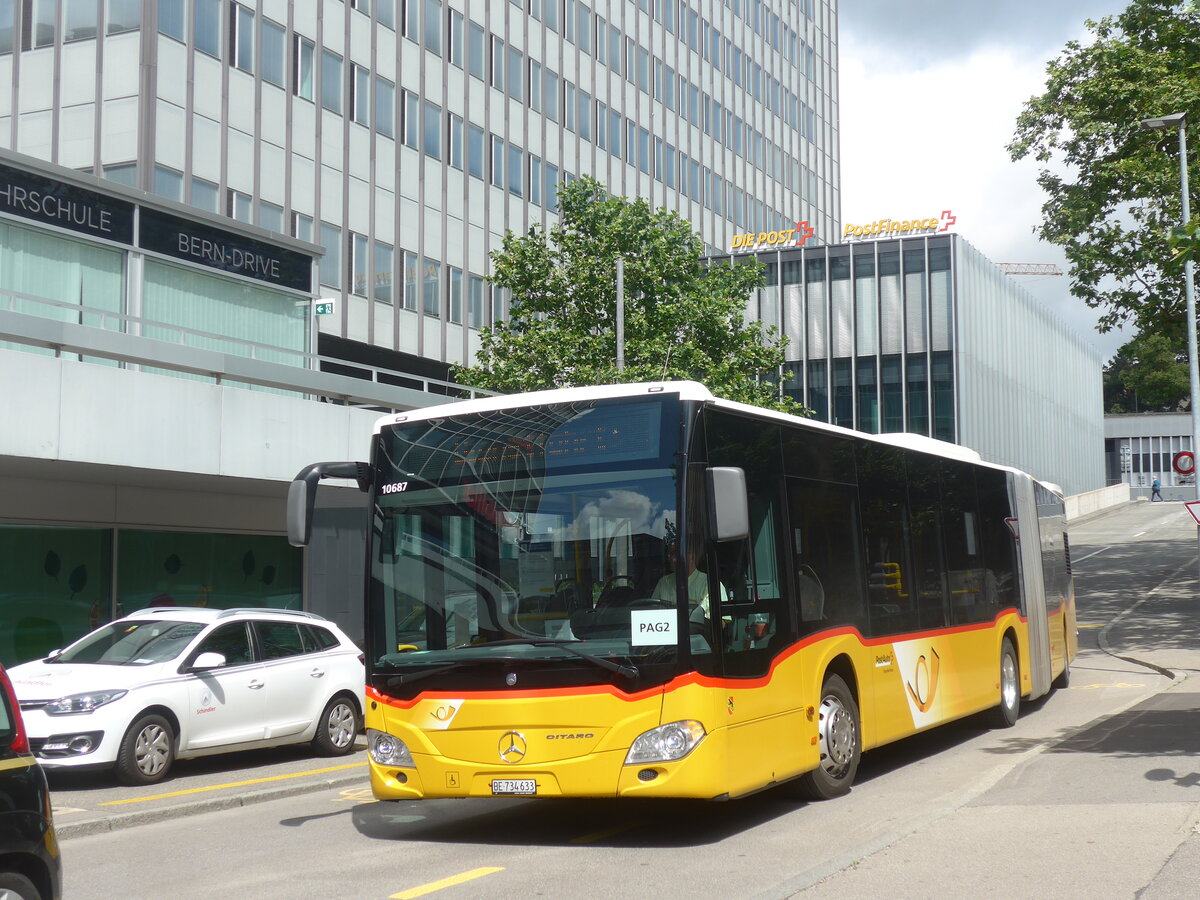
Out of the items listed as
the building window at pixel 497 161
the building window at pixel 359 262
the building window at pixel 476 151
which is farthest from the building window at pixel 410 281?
the building window at pixel 497 161

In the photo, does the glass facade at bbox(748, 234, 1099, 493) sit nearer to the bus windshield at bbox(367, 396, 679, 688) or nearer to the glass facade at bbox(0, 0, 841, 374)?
the glass facade at bbox(0, 0, 841, 374)

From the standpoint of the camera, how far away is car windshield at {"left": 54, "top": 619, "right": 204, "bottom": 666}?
12609 millimetres

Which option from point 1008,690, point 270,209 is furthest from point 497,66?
point 1008,690

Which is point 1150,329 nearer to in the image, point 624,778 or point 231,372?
point 231,372

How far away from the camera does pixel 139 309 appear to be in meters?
19.6

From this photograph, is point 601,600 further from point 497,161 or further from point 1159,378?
point 1159,378

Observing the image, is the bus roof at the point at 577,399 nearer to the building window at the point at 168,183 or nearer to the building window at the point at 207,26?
the building window at the point at 168,183

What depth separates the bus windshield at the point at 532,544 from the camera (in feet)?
26.8

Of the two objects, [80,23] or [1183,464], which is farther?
[1183,464]

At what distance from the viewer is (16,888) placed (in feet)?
16.3

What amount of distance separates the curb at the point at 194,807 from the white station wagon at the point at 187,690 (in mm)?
1197

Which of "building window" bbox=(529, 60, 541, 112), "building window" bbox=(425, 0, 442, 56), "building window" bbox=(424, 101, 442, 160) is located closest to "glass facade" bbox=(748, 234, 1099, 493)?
"building window" bbox=(529, 60, 541, 112)

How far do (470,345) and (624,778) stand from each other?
118ft

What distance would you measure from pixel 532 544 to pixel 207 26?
29.7 metres
